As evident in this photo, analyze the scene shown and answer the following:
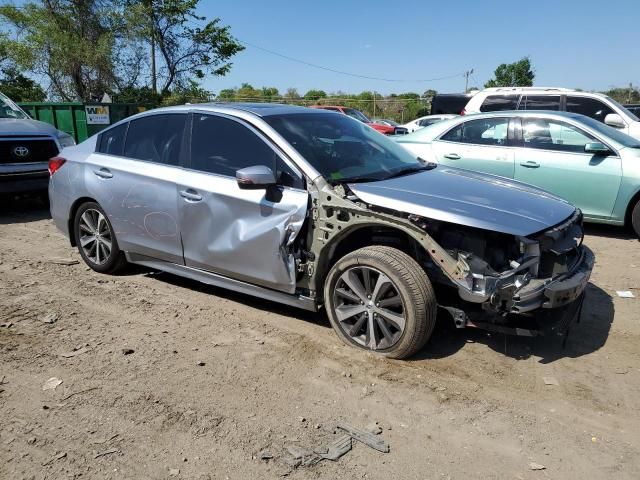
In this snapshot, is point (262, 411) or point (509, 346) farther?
point (509, 346)

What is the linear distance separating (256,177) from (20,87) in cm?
2156

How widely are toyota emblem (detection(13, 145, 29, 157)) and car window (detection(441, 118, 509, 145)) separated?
631 cm

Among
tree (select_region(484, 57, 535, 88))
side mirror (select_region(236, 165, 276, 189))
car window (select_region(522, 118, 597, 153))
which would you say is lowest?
Answer: side mirror (select_region(236, 165, 276, 189))

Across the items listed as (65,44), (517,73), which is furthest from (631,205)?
(517,73)

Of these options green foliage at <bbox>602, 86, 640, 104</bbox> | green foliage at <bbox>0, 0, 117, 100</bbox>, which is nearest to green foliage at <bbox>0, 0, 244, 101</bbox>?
green foliage at <bbox>0, 0, 117, 100</bbox>

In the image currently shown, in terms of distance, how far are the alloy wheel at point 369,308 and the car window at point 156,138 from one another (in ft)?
6.27

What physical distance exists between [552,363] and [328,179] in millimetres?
1984

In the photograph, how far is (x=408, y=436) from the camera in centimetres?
292

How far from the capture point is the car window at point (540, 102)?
→ 31.9 feet

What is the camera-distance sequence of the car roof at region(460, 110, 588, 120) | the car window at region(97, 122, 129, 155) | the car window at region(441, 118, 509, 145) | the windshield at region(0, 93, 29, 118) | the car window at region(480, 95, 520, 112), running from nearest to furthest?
the car window at region(97, 122, 129, 155)
the car roof at region(460, 110, 588, 120)
the car window at region(441, 118, 509, 145)
the windshield at region(0, 93, 29, 118)
the car window at region(480, 95, 520, 112)

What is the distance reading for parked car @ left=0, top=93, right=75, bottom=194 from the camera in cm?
810

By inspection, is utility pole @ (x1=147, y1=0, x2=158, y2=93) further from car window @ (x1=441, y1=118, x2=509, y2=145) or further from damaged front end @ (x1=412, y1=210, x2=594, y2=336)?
damaged front end @ (x1=412, y1=210, x2=594, y2=336)

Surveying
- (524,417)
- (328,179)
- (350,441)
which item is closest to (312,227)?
(328,179)

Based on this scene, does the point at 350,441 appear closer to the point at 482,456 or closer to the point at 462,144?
the point at 482,456
